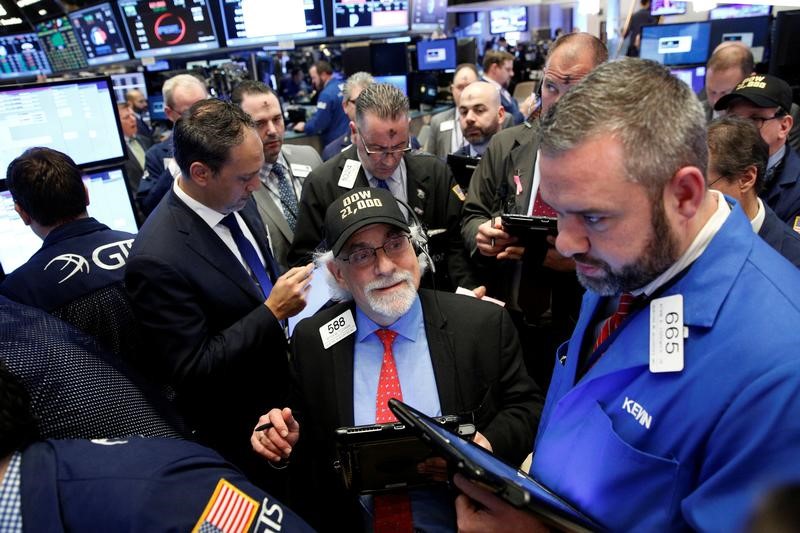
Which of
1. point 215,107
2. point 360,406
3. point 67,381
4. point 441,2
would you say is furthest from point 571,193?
point 441,2

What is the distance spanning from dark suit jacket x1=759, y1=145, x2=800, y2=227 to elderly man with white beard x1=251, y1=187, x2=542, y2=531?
1.71 meters

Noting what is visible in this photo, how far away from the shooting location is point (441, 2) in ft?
27.9

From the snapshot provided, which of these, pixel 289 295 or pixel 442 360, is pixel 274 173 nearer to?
pixel 289 295

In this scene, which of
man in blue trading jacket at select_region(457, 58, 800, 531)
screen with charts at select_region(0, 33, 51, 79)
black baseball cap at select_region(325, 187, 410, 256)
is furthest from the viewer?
screen with charts at select_region(0, 33, 51, 79)

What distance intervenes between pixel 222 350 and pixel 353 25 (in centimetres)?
519

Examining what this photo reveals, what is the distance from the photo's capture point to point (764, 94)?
2.86 metres

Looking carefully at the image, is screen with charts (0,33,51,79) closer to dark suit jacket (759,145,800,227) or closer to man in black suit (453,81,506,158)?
man in black suit (453,81,506,158)

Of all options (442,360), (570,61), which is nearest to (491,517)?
(442,360)

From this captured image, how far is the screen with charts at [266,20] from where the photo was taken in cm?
510

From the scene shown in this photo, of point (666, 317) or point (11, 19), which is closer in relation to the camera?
point (666, 317)

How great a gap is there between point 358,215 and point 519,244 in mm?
656

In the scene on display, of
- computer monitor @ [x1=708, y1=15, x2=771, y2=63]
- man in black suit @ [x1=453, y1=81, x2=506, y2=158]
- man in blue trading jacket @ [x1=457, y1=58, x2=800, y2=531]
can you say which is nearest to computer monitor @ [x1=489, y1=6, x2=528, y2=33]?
computer monitor @ [x1=708, y1=15, x2=771, y2=63]

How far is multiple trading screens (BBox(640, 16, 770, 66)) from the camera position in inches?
239

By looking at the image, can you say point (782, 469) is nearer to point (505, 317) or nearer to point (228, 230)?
point (505, 317)
